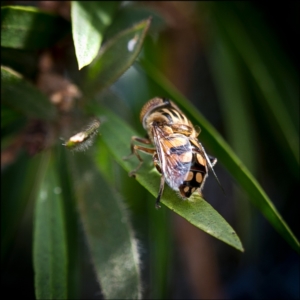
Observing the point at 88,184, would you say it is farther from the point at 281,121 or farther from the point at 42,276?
the point at 281,121

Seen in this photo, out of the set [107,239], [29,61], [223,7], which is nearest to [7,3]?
[29,61]

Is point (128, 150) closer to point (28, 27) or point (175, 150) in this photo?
point (175, 150)

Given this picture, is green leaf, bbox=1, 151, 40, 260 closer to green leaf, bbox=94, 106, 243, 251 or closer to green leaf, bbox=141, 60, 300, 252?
green leaf, bbox=94, 106, 243, 251

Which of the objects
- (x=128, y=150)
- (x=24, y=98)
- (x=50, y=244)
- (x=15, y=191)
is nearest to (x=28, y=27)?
(x=24, y=98)

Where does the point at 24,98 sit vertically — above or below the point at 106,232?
above

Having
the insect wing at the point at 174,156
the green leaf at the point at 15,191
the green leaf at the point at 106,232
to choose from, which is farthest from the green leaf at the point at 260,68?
the green leaf at the point at 15,191

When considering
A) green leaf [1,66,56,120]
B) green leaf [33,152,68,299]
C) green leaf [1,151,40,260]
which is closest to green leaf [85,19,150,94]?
green leaf [1,66,56,120]
